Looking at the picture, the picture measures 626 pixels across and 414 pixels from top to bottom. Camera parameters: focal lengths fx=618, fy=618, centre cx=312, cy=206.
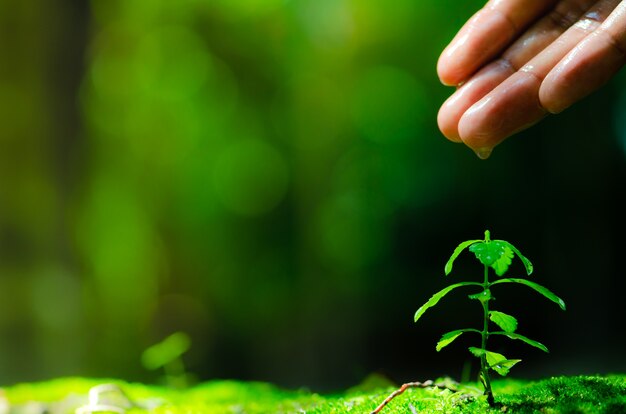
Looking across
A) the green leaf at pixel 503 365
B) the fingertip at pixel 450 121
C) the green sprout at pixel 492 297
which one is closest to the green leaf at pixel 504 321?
the green sprout at pixel 492 297

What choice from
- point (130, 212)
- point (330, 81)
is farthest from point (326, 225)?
point (130, 212)

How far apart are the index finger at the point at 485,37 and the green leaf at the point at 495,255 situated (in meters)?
1.17

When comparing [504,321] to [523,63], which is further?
[523,63]

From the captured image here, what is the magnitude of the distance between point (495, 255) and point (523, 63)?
4.25ft

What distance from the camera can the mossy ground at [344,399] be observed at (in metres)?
1.72

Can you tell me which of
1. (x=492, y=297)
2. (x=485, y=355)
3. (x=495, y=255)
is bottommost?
(x=485, y=355)

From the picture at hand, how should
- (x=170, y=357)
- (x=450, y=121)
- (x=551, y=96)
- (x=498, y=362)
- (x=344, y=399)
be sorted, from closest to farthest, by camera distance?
1. (x=498, y=362)
2. (x=551, y=96)
3. (x=344, y=399)
4. (x=450, y=121)
5. (x=170, y=357)

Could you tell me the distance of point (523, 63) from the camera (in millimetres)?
2539

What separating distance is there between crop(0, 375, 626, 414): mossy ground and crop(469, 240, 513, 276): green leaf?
1.43ft

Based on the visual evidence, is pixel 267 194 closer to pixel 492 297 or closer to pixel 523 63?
pixel 523 63

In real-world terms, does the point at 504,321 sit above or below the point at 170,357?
above

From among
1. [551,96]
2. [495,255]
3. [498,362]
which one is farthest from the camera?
[551,96]

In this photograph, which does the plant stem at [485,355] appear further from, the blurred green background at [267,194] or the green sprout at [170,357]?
the blurred green background at [267,194]

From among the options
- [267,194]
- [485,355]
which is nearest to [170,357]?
[485,355]
